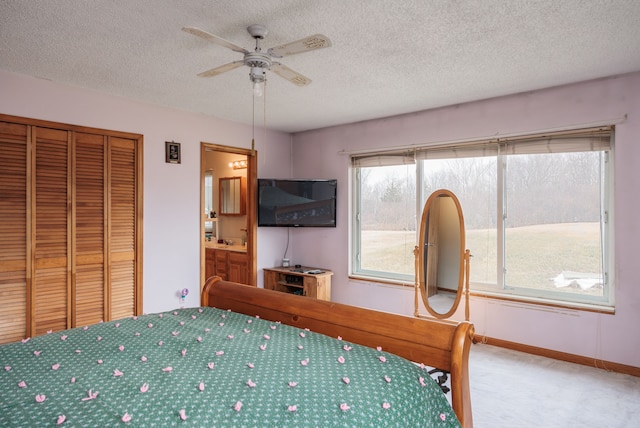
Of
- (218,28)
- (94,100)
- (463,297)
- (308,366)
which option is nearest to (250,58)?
(218,28)

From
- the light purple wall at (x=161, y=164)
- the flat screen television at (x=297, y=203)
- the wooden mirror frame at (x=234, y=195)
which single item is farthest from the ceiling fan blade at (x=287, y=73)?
the wooden mirror frame at (x=234, y=195)

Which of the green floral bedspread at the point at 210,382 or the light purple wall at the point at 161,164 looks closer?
the green floral bedspread at the point at 210,382

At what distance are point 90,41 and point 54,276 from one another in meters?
1.97

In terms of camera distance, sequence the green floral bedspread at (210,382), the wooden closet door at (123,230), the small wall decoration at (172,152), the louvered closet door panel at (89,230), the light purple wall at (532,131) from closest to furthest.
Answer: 1. the green floral bedspread at (210,382)
2. the light purple wall at (532,131)
3. the louvered closet door panel at (89,230)
4. the wooden closet door at (123,230)
5. the small wall decoration at (172,152)

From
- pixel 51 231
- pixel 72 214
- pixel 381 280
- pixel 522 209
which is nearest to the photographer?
pixel 51 231

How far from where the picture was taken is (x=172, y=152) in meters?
4.00

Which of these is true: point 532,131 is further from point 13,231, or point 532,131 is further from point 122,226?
point 13,231

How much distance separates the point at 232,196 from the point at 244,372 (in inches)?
179

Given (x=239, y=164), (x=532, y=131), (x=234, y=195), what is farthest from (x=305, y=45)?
(x=234, y=195)

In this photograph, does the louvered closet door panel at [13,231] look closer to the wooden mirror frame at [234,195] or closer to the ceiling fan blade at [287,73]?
the ceiling fan blade at [287,73]

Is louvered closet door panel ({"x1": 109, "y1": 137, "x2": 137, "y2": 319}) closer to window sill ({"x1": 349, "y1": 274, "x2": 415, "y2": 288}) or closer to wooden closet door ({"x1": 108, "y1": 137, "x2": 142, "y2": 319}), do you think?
wooden closet door ({"x1": 108, "y1": 137, "x2": 142, "y2": 319})

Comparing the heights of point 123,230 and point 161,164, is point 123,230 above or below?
below

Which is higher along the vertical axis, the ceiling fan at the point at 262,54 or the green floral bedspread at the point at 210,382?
the ceiling fan at the point at 262,54

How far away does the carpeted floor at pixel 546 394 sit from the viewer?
2.33 m
